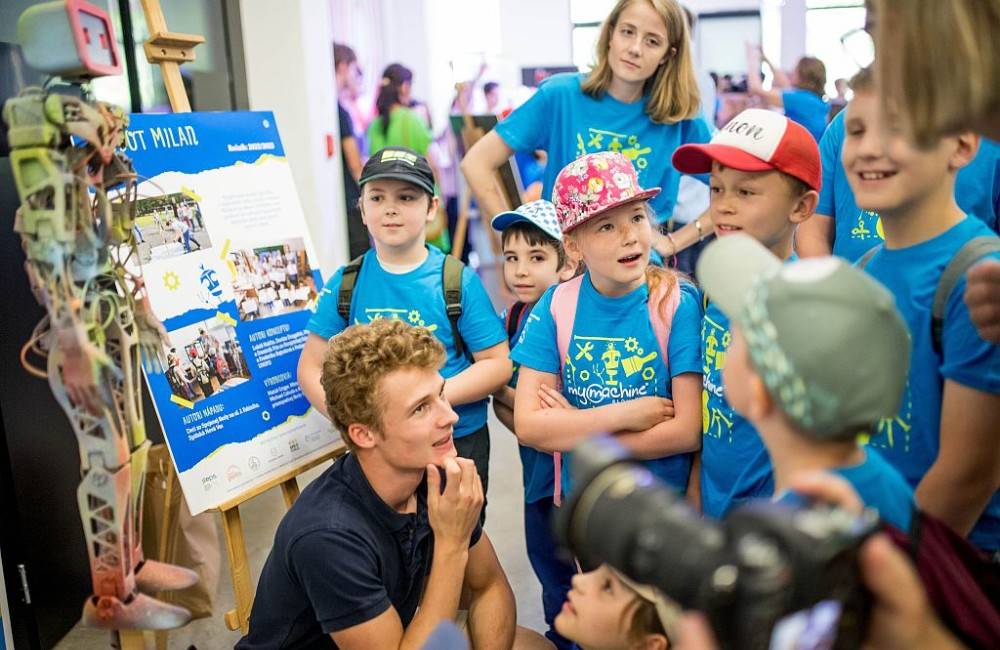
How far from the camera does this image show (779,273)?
850 millimetres

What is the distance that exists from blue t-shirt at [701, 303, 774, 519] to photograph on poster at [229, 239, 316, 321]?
4.19 feet

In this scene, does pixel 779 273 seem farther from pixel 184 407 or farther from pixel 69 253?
pixel 184 407

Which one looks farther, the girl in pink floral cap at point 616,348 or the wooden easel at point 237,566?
the wooden easel at point 237,566

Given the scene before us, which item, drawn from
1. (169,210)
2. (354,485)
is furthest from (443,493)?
(169,210)

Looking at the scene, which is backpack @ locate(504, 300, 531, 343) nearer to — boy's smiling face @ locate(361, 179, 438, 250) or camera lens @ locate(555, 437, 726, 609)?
boy's smiling face @ locate(361, 179, 438, 250)

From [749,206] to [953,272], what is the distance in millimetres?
491

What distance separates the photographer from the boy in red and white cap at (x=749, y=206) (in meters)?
1.63

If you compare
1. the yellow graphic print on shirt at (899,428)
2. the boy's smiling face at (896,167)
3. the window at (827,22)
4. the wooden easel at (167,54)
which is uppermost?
the window at (827,22)

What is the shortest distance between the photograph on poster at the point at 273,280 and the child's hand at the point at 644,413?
3.80 feet

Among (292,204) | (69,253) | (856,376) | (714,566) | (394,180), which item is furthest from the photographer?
(292,204)

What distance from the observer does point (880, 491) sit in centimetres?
89

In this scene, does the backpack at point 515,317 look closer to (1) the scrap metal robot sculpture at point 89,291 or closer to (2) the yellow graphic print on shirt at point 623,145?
(2) the yellow graphic print on shirt at point 623,145

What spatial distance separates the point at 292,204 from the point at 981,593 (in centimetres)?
220

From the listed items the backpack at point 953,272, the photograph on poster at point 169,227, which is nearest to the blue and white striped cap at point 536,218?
the photograph on poster at point 169,227
